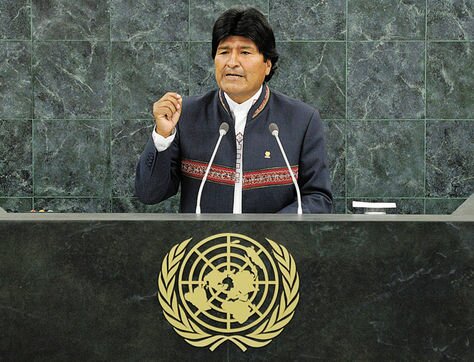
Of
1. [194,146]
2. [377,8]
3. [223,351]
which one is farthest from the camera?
[377,8]

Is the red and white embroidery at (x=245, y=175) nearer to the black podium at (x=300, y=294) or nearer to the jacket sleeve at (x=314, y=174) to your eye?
the jacket sleeve at (x=314, y=174)

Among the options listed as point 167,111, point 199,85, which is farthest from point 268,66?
point 199,85

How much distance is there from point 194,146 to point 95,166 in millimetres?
2009

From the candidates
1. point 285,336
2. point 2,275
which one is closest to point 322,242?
point 285,336

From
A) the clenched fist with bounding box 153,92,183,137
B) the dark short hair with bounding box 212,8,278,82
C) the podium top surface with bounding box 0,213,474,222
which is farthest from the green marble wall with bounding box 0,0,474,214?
the podium top surface with bounding box 0,213,474,222

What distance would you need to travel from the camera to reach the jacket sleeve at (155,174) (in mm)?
2508

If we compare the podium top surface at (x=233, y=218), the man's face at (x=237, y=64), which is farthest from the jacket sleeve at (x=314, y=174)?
the podium top surface at (x=233, y=218)

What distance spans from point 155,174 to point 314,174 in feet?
1.72

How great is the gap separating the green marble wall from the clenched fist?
6.89ft

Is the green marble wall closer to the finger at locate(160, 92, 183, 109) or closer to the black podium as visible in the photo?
the finger at locate(160, 92, 183, 109)

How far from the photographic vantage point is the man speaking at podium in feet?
8.43

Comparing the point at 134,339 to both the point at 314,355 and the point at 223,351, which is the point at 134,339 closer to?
the point at 223,351

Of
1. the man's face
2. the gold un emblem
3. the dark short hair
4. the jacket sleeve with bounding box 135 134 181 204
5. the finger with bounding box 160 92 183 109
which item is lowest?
the gold un emblem

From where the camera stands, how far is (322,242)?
5.39ft
